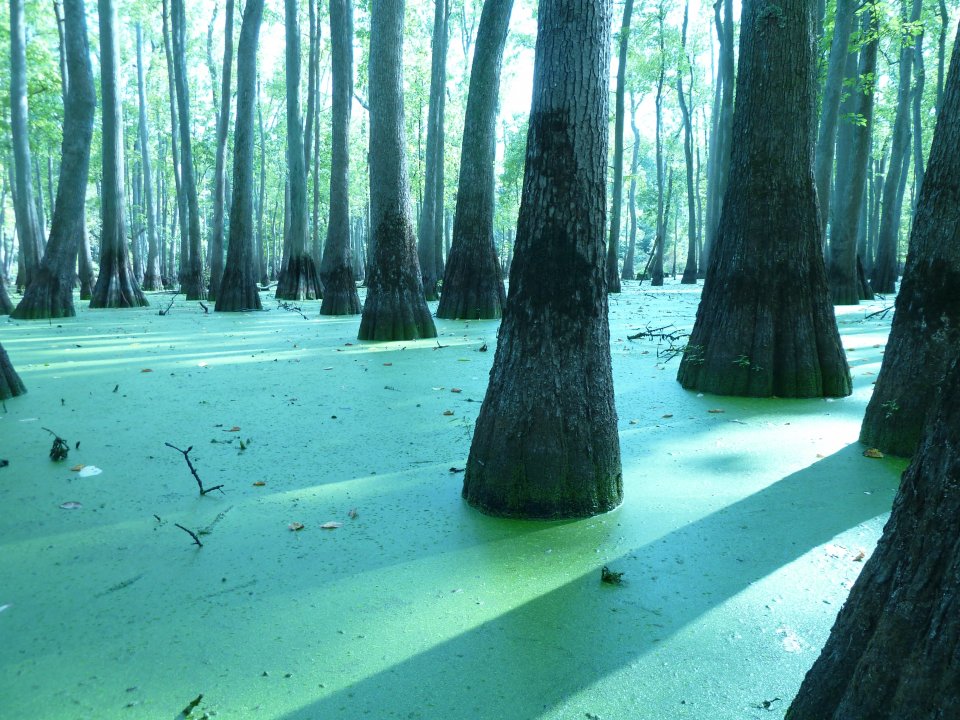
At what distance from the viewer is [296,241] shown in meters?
14.4

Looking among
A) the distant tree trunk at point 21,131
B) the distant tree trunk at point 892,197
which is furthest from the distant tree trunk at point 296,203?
the distant tree trunk at point 892,197

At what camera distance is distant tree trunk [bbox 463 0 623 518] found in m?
2.65

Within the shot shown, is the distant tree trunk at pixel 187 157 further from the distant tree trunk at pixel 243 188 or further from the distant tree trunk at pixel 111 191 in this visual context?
the distant tree trunk at pixel 243 188

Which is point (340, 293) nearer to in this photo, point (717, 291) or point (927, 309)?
point (717, 291)

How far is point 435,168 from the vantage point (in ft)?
54.2

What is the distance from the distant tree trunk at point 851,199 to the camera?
40.9 ft

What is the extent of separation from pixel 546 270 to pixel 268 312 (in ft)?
32.0

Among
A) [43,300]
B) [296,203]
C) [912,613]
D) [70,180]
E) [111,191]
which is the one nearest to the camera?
[912,613]

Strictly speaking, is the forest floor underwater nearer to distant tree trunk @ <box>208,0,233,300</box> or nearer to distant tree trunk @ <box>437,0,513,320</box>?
distant tree trunk @ <box>437,0,513,320</box>

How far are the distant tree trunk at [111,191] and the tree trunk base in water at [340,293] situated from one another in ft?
13.2

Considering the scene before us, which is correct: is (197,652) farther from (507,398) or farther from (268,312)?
(268,312)

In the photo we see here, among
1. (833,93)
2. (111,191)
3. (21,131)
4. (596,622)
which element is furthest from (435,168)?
(596,622)

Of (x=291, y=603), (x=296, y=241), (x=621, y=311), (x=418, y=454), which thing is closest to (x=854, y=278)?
(x=621, y=311)

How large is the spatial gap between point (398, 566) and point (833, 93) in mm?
11295
